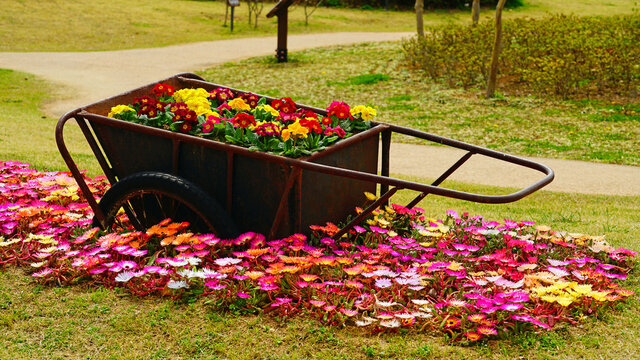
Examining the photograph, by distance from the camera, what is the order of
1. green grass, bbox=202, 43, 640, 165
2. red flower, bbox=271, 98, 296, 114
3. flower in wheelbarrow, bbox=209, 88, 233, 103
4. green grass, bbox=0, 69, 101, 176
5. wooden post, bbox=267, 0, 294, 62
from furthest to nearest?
wooden post, bbox=267, 0, 294, 62 < green grass, bbox=202, 43, 640, 165 < green grass, bbox=0, 69, 101, 176 < flower in wheelbarrow, bbox=209, 88, 233, 103 < red flower, bbox=271, 98, 296, 114

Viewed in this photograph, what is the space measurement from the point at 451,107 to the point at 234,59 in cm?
610

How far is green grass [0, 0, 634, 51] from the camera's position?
58.5 feet

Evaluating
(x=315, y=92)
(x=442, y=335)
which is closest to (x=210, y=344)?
(x=442, y=335)

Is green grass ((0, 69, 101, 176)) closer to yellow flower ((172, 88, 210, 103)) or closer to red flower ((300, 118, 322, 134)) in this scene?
yellow flower ((172, 88, 210, 103))

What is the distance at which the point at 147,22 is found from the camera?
2061 cm

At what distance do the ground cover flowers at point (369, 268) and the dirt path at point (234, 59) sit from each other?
9.21 feet

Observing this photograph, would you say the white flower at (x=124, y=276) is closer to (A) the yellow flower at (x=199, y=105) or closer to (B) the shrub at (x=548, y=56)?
(A) the yellow flower at (x=199, y=105)


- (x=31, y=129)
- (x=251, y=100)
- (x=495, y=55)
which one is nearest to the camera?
(x=251, y=100)

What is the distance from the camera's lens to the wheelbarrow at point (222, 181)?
3.90 metres

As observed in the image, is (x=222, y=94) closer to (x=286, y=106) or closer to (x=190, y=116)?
(x=286, y=106)

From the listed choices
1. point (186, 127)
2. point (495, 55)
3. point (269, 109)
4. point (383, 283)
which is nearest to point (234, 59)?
point (495, 55)

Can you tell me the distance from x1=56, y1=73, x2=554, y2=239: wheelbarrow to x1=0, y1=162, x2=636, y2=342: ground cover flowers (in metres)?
0.11

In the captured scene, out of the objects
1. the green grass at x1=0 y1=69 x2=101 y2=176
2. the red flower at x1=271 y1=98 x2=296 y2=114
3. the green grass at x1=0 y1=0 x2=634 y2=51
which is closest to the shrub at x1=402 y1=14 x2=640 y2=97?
the green grass at x1=0 y1=69 x2=101 y2=176

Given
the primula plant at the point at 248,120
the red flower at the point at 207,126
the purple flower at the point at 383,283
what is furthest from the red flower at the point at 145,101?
the purple flower at the point at 383,283
